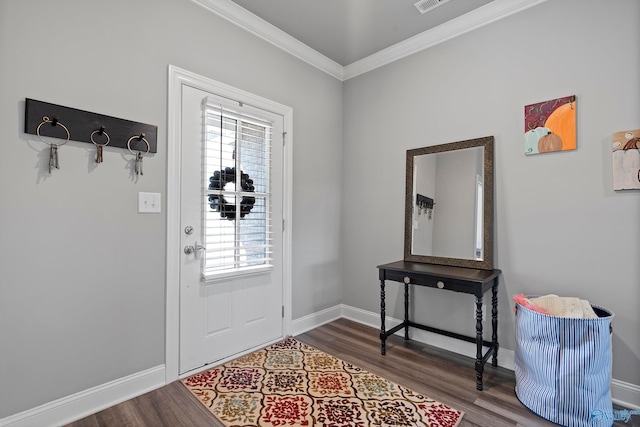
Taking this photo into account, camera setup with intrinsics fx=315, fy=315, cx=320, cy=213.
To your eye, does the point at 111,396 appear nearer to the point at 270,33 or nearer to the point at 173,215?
the point at 173,215

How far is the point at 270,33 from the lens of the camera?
2.79m

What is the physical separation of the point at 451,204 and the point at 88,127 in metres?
2.66

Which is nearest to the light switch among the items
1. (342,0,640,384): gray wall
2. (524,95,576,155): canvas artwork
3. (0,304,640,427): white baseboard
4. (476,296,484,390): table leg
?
(0,304,640,427): white baseboard

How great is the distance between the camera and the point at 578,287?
2131mm

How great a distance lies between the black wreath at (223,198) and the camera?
242 cm

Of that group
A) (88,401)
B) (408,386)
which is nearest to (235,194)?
(88,401)

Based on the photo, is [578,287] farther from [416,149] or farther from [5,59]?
[5,59]

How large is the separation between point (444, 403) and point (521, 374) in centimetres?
53

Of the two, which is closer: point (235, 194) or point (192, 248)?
point (192, 248)

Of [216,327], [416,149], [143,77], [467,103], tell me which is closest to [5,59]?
[143,77]

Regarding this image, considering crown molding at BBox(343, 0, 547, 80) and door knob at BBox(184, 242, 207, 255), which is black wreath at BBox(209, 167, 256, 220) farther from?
crown molding at BBox(343, 0, 547, 80)

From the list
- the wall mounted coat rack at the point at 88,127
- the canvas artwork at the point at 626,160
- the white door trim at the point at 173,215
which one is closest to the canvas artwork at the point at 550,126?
the canvas artwork at the point at 626,160

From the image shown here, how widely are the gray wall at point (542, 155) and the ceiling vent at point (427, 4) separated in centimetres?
38

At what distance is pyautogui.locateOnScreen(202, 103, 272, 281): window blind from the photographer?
240 cm
